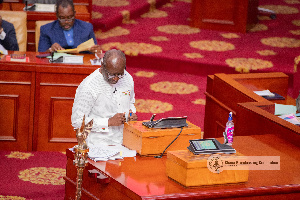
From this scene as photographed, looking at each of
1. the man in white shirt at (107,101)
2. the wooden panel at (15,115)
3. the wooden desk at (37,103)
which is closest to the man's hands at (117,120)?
the man in white shirt at (107,101)

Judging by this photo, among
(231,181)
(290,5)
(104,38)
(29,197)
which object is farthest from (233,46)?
(231,181)

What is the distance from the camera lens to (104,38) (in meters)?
8.81

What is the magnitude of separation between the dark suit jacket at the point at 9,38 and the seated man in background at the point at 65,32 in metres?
0.32

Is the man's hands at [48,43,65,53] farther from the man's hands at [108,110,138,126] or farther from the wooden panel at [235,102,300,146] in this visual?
the wooden panel at [235,102,300,146]

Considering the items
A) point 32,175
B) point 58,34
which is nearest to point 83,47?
point 58,34

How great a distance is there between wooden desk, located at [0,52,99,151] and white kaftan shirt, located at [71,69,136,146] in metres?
1.43

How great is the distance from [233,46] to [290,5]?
2867mm

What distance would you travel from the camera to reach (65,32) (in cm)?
624

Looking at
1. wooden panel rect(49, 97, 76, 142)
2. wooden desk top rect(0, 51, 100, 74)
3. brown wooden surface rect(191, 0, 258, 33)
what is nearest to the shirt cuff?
wooden desk top rect(0, 51, 100, 74)

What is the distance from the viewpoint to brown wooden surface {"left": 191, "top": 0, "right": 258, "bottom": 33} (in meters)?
9.06

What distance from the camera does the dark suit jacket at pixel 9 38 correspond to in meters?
6.36

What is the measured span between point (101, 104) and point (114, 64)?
0.36 m

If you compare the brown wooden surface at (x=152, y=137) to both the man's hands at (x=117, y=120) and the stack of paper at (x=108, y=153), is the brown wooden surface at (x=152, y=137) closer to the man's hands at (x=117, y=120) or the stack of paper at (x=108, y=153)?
the stack of paper at (x=108, y=153)

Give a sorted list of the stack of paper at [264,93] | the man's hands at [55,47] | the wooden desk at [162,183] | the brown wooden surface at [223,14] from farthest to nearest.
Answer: the brown wooden surface at [223,14] < the man's hands at [55,47] < the stack of paper at [264,93] < the wooden desk at [162,183]
